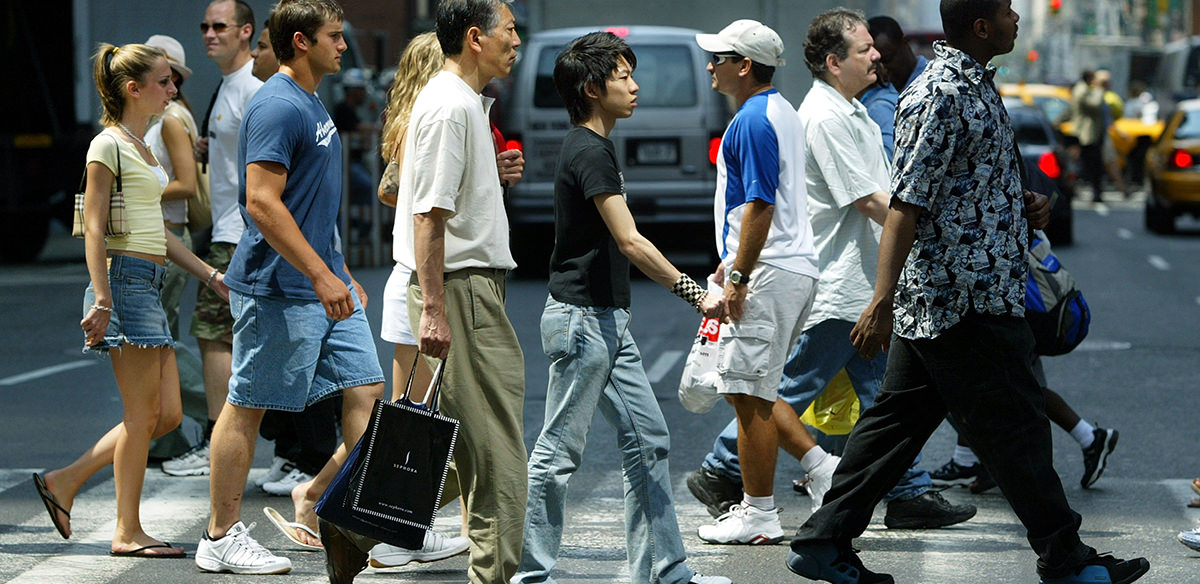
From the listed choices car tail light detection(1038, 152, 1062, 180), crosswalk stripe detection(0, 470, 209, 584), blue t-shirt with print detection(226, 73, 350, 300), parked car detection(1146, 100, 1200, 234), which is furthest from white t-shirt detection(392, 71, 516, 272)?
parked car detection(1146, 100, 1200, 234)

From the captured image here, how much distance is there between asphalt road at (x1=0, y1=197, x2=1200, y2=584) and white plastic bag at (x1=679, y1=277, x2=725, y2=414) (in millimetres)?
525

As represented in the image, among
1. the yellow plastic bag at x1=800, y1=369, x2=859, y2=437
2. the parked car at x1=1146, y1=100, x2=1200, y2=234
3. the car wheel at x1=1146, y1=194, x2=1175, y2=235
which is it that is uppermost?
the yellow plastic bag at x1=800, y1=369, x2=859, y2=437

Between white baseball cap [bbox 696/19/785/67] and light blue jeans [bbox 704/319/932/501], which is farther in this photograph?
light blue jeans [bbox 704/319/932/501]

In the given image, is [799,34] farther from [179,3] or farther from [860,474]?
[860,474]

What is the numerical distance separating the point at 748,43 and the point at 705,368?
1061 mm

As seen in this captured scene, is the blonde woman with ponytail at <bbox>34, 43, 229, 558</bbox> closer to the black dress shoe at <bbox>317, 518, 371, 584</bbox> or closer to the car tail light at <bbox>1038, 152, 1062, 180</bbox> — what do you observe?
the black dress shoe at <bbox>317, 518, 371, 584</bbox>

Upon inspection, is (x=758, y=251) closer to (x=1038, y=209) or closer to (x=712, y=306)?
(x=712, y=306)

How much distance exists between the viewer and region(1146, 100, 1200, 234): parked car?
21.9 meters

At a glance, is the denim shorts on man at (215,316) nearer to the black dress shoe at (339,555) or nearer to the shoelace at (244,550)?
the shoelace at (244,550)

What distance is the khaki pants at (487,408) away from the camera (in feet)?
16.0

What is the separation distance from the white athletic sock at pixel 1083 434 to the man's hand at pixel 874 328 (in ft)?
7.72

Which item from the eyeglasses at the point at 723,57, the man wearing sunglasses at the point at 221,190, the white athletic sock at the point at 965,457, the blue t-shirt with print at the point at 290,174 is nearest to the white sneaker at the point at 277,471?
the man wearing sunglasses at the point at 221,190

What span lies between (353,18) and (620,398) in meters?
44.9

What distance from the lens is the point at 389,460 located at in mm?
4824
